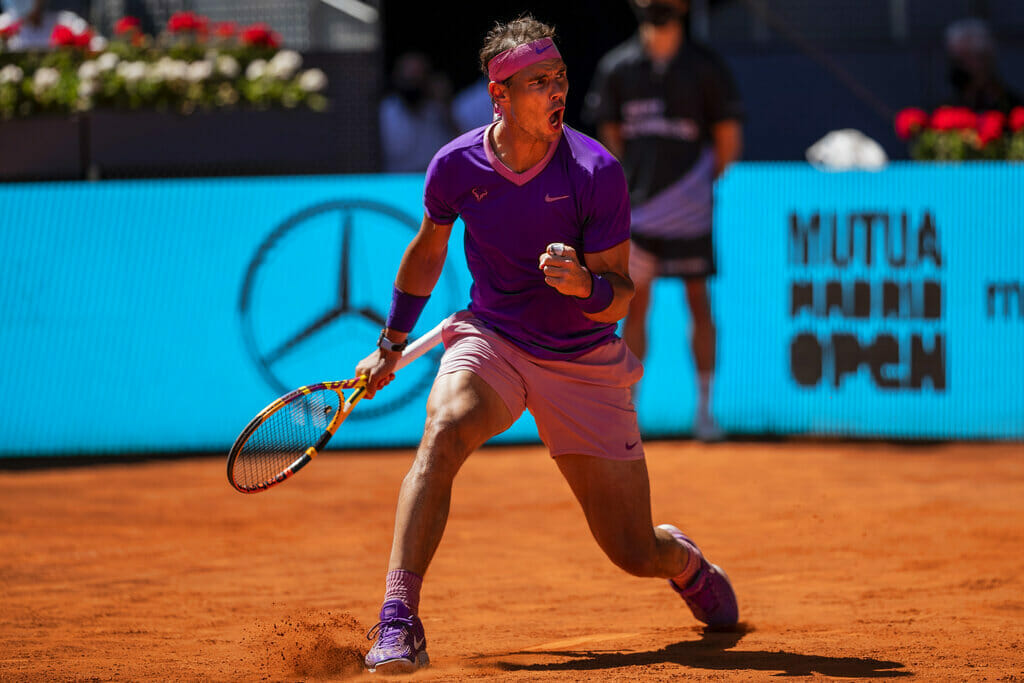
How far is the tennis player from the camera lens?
4.47m

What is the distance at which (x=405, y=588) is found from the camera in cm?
423

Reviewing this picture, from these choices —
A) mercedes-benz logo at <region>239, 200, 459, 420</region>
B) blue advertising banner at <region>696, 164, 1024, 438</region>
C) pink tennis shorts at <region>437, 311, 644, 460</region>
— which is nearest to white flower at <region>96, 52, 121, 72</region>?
mercedes-benz logo at <region>239, 200, 459, 420</region>

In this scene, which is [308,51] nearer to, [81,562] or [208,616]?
[81,562]

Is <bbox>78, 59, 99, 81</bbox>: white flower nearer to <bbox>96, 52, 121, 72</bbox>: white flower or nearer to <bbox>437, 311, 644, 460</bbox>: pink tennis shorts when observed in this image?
<bbox>96, 52, 121, 72</bbox>: white flower

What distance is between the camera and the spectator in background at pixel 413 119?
12633 mm

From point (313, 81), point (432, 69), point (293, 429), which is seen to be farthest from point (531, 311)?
point (432, 69)

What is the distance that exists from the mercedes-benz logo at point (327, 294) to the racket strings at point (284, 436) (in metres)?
4.40

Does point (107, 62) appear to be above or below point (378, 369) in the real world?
above

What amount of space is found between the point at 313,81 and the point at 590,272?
22.9 feet

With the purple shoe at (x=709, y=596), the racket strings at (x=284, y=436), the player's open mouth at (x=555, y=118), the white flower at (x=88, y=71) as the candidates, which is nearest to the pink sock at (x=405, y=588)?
the racket strings at (x=284, y=436)

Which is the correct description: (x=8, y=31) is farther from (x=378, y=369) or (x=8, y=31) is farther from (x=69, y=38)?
(x=378, y=369)

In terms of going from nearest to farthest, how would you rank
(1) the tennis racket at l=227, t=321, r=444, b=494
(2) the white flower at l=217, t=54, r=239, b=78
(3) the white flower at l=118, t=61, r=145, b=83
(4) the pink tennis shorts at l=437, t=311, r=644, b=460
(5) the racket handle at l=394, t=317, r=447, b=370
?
(4) the pink tennis shorts at l=437, t=311, r=644, b=460
(1) the tennis racket at l=227, t=321, r=444, b=494
(5) the racket handle at l=394, t=317, r=447, b=370
(3) the white flower at l=118, t=61, r=145, b=83
(2) the white flower at l=217, t=54, r=239, b=78

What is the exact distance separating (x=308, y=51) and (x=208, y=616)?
6586mm

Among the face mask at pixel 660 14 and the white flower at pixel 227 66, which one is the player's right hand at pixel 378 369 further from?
the white flower at pixel 227 66
